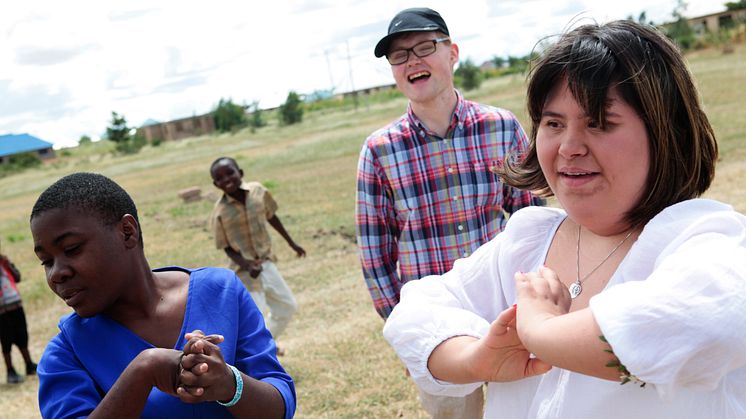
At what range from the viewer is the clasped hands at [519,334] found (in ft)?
4.89

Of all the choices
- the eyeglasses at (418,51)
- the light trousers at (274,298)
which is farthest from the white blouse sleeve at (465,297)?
the light trousers at (274,298)

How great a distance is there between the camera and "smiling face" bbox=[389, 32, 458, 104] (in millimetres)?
3725

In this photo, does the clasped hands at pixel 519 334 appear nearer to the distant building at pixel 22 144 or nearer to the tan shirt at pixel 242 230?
the tan shirt at pixel 242 230

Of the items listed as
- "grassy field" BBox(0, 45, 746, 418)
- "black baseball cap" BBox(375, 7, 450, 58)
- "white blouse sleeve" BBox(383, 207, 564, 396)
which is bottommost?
"grassy field" BBox(0, 45, 746, 418)

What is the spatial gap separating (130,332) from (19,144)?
93.5 metres

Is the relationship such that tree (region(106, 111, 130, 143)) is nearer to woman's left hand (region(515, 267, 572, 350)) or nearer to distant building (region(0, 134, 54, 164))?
distant building (region(0, 134, 54, 164))

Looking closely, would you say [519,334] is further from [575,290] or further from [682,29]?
[682,29]

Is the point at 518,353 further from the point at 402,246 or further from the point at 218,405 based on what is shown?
the point at 402,246

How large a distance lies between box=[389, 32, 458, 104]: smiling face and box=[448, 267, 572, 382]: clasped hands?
7.09ft

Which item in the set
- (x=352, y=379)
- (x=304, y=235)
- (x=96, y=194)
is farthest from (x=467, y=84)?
(x=96, y=194)

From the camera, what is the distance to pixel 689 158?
1.61 metres

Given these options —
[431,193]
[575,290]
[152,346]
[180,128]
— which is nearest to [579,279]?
[575,290]

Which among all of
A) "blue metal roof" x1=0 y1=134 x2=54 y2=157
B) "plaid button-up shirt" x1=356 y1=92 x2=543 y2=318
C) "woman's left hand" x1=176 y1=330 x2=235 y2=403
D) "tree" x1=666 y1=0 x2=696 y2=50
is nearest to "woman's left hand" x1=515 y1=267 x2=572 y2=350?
"woman's left hand" x1=176 y1=330 x2=235 y2=403

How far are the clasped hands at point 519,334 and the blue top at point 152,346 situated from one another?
0.83m
